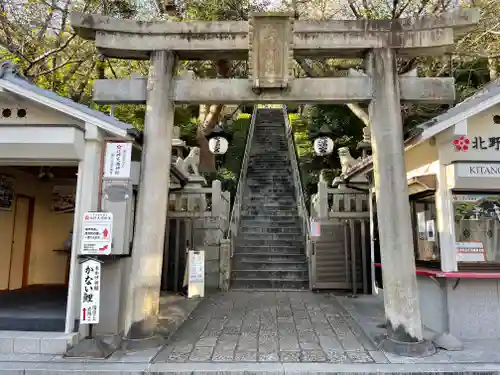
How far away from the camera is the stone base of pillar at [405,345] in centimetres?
595

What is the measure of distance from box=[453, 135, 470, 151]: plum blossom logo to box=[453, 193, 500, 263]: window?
892mm

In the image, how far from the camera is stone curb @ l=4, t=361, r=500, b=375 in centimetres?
530

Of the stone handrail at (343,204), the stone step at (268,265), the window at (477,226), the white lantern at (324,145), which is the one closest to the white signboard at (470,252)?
the window at (477,226)

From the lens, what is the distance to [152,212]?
675 cm

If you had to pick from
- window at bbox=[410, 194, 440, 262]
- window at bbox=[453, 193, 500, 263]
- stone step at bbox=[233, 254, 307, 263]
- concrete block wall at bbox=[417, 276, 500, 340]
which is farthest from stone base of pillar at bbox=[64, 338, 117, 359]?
stone step at bbox=[233, 254, 307, 263]

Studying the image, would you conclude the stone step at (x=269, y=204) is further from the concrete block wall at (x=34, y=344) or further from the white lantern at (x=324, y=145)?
the concrete block wall at (x=34, y=344)

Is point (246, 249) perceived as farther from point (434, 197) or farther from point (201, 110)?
point (201, 110)

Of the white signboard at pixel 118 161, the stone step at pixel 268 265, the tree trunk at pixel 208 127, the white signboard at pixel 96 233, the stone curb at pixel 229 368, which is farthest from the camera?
the tree trunk at pixel 208 127

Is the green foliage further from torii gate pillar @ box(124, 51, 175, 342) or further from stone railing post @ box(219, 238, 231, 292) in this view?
torii gate pillar @ box(124, 51, 175, 342)

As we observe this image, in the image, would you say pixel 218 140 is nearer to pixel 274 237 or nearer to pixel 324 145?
pixel 324 145

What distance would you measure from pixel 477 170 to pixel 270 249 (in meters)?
8.05

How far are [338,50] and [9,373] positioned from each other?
740 centimetres

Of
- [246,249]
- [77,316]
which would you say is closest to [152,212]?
[77,316]

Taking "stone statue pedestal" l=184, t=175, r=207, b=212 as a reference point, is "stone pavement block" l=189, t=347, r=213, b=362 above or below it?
below
